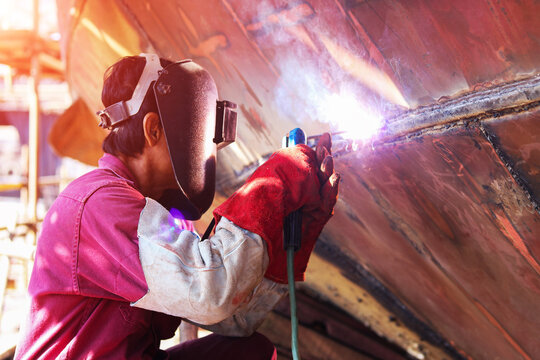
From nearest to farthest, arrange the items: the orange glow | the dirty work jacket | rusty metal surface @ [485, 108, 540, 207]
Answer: rusty metal surface @ [485, 108, 540, 207], the dirty work jacket, the orange glow

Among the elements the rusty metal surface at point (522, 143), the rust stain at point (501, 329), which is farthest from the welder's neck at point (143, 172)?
the rust stain at point (501, 329)

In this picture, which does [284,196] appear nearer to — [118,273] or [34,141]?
[118,273]

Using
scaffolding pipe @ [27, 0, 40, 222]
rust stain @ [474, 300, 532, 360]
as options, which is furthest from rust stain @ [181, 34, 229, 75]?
scaffolding pipe @ [27, 0, 40, 222]

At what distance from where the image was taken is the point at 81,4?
8.56 feet

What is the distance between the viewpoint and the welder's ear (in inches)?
53.8

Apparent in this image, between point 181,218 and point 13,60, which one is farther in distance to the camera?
point 13,60

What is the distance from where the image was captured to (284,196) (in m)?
1.16

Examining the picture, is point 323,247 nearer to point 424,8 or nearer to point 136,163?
point 136,163

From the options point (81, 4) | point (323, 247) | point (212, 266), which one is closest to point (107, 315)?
point (212, 266)

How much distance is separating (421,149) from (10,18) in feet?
25.1

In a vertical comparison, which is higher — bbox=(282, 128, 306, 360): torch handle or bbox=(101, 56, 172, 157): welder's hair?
bbox=(101, 56, 172, 157): welder's hair

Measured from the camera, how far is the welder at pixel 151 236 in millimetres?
1080

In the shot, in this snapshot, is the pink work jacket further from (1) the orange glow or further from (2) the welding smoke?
(1) the orange glow

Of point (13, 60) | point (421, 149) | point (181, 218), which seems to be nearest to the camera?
point (421, 149)
